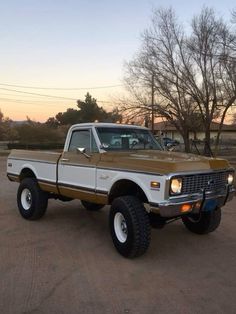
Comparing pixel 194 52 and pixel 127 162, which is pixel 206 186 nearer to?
pixel 127 162

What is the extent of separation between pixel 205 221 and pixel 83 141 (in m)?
2.65

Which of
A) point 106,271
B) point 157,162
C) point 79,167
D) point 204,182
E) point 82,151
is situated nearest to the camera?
point 106,271

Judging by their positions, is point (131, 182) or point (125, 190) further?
point (125, 190)

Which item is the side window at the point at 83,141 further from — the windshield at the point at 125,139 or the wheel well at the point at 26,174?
the wheel well at the point at 26,174

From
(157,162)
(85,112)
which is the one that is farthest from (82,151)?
(85,112)

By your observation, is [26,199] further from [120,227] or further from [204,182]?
[204,182]

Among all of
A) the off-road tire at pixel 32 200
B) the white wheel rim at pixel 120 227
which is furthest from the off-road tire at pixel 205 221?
the off-road tire at pixel 32 200

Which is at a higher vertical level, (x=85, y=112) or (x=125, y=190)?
(x=85, y=112)

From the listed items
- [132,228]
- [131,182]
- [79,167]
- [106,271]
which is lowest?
[106,271]

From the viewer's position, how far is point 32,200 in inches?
348

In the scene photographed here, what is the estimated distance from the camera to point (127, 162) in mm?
6539

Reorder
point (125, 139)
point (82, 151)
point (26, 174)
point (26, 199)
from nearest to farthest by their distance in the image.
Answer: point (82, 151), point (125, 139), point (26, 199), point (26, 174)

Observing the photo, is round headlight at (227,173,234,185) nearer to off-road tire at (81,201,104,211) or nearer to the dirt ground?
the dirt ground

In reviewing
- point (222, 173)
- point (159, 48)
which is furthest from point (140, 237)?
point (159, 48)
